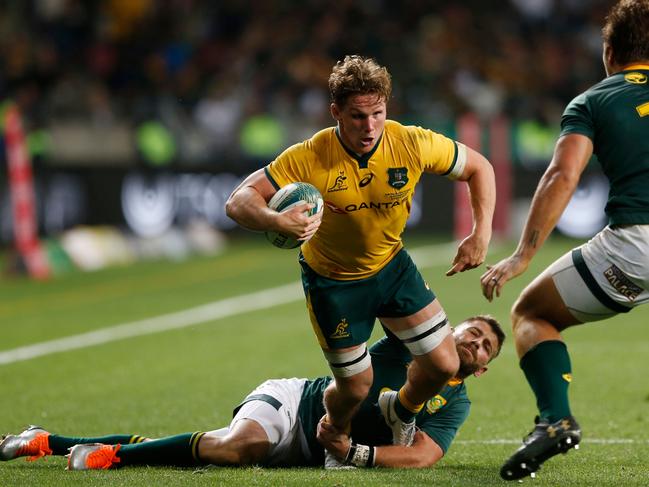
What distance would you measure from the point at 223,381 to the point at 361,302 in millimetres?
3933

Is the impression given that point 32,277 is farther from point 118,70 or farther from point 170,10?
point 170,10

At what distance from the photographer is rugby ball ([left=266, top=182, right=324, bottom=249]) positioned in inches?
238

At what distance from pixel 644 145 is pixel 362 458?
2202 mm

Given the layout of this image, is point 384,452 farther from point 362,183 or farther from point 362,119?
point 362,119

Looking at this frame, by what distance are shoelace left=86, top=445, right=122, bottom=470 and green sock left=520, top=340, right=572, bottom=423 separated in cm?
224

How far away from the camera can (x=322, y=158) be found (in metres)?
6.45

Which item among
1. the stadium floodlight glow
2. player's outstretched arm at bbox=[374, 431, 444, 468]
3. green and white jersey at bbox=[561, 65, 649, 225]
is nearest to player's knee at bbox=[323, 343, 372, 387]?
player's outstretched arm at bbox=[374, 431, 444, 468]

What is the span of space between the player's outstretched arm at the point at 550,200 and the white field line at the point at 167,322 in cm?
700

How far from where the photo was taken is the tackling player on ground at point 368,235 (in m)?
6.37

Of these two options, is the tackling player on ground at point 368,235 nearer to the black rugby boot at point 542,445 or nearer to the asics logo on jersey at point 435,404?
the asics logo on jersey at point 435,404

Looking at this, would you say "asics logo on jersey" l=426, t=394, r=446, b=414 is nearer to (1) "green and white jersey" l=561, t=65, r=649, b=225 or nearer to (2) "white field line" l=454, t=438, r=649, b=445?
(2) "white field line" l=454, t=438, r=649, b=445

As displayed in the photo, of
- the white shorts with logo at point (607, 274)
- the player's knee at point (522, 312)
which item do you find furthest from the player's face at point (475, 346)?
the white shorts with logo at point (607, 274)

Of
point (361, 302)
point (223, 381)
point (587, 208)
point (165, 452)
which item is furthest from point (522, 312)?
point (587, 208)

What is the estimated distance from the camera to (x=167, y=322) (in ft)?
46.8
